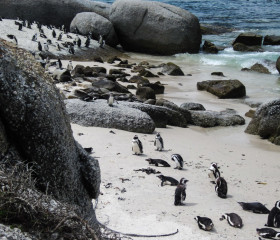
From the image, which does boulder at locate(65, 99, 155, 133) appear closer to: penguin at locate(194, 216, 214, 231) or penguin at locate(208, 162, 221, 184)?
penguin at locate(208, 162, 221, 184)

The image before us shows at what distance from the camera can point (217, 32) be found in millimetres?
38250

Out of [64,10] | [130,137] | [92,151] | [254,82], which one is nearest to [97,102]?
[130,137]

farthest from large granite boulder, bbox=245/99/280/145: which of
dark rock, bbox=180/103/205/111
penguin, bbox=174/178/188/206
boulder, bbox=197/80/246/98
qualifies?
penguin, bbox=174/178/188/206

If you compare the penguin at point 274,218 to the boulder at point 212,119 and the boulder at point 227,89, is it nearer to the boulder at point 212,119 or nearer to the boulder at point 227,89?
the boulder at point 212,119

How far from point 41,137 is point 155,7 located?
26.1 metres

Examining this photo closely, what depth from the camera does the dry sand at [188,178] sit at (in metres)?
6.35

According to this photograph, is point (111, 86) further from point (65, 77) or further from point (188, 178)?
point (188, 178)

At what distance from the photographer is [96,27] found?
29250mm

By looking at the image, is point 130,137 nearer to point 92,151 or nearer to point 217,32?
point 92,151

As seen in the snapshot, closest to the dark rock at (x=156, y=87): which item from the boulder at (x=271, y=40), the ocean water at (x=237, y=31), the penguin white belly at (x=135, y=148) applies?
the ocean water at (x=237, y=31)

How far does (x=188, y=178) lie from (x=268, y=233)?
2.60 meters

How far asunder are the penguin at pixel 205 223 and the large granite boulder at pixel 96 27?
A: 2347cm

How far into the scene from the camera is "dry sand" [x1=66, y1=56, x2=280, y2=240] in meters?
6.35

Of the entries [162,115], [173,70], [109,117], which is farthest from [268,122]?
[173,70]
